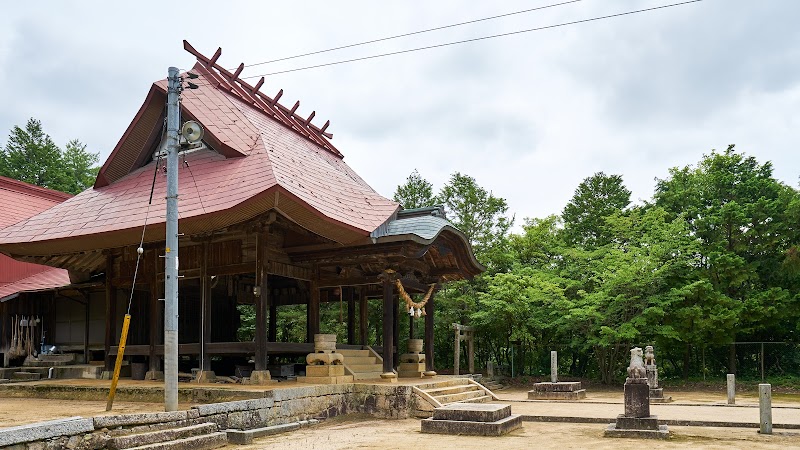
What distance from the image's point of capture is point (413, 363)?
17469mm

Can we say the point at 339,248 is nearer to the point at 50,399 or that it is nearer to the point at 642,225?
the point at 50,399

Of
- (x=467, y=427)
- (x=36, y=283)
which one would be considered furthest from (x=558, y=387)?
(x=36, y=283)

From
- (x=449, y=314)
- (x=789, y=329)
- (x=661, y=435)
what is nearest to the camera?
(x=661, y=435)

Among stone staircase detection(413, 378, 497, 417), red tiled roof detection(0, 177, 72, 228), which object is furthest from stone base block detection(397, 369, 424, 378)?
red tiled roof detection(0, 177, 72, 228)

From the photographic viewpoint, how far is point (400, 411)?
13219 millimetres

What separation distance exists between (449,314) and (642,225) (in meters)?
8.29

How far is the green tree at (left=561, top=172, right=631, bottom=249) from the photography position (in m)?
29.4

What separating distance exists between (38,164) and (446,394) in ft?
99.5

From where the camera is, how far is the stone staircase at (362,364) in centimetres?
1499

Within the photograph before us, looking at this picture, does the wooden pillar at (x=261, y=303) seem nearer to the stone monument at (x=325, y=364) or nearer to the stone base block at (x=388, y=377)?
the stone monument at (x=325, y=364)

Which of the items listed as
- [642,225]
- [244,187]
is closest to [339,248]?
[244,187]

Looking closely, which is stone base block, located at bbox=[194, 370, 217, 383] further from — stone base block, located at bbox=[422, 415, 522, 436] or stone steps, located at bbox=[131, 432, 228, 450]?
stone base block, located at bbox=[422, 415, 522, 436]

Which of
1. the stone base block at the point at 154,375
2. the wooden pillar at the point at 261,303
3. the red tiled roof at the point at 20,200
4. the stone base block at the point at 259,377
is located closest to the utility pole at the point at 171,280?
the stone base block at the point at 259,377

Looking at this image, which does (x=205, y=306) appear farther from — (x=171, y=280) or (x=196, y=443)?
(x=196, y=443)
